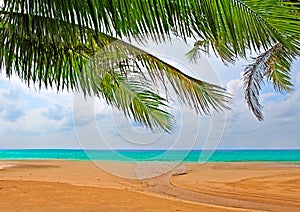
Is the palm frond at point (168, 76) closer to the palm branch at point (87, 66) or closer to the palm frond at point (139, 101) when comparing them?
the palm branch at point (87, 66)

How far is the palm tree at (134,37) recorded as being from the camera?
1.48 meters

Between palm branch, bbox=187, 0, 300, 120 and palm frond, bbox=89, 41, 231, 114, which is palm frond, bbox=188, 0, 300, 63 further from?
palm frond, bbox=89, 41, 231, 114

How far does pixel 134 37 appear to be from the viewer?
5.83ft

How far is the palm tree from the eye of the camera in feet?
4.84

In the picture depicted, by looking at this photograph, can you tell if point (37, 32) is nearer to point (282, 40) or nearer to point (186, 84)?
point (186, 84)

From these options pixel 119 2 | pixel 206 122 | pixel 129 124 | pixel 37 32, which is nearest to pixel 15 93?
pixel 129 124

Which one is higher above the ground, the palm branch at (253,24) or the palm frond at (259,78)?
the palm frond at (259,78)

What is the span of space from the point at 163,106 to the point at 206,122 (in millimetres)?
391

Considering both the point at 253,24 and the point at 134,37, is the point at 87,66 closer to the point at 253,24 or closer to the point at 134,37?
the point at 134,37

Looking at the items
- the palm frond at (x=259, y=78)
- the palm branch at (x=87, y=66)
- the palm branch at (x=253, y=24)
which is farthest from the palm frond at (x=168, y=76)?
the palm frond at (x=259, y=78)

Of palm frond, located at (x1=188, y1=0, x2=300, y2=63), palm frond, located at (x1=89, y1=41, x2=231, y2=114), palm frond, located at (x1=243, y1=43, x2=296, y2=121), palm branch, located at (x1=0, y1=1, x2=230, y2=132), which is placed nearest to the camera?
palm frond, located at (x1=188, y1=0, x2=300, y2=63)

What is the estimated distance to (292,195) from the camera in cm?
966

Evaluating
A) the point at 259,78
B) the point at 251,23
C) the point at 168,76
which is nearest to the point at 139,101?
the point at 168,76

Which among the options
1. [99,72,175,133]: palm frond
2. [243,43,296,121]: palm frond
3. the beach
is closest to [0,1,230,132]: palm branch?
[99,72,175,133]: palm frond
